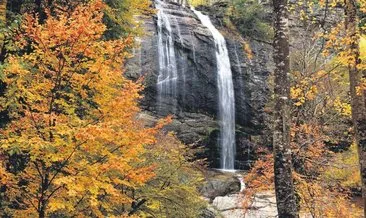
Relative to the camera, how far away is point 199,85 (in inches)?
1110

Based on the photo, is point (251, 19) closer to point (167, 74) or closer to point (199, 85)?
point (199, 85)

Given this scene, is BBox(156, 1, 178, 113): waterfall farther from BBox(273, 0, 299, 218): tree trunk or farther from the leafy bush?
BBox(273, 0, 299, 218): tree trunk

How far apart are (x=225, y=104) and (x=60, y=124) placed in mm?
21857

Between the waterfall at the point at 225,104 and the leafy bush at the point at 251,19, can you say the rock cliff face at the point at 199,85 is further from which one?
the leafy bush at the point at 251,19

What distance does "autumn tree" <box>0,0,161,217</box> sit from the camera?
708cm

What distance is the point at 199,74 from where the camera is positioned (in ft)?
93.0

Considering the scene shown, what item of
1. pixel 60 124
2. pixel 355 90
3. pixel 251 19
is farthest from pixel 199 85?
pixel 60 124

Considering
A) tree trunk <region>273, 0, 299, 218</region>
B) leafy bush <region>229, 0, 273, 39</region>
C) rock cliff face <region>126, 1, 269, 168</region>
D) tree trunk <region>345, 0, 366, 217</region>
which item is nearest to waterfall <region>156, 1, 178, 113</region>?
rock cliff face <region>126, 1, 269, 168</region>

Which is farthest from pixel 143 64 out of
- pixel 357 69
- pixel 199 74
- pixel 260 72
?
pixel 357 69

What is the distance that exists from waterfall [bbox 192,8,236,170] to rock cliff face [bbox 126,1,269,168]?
1.14 feet

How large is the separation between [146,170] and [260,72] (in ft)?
72.9

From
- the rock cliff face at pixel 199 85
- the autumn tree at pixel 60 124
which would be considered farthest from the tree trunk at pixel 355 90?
the rock cliff face at pixel 199 85

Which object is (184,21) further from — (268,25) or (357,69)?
(357,69)

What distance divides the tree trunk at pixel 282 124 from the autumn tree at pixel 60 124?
2860mm
